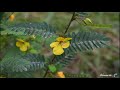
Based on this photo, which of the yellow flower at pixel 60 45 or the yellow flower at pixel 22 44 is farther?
the yellow flower at pixel 22 44

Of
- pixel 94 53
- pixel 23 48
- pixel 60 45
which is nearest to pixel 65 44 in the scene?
pixel 60 45

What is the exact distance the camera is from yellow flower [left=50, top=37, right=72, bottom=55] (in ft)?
5.12

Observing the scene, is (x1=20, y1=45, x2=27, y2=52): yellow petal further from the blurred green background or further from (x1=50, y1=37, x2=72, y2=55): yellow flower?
the blurred green background

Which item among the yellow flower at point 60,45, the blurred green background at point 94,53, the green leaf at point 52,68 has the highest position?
the yellow flower at point 60,45

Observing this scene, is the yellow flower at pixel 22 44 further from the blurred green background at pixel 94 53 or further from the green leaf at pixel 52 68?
the blurred green background at pixel 94 53

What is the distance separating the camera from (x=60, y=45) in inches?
61.7

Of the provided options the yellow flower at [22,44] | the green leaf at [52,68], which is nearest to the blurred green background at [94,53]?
the yellow flower at [22,44]

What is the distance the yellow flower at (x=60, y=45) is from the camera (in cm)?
156

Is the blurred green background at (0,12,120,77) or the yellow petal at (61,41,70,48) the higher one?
the yellow petal at (61,41,70,48)

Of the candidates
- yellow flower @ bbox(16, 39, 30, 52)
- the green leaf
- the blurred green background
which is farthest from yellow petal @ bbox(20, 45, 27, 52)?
the blurred green background
